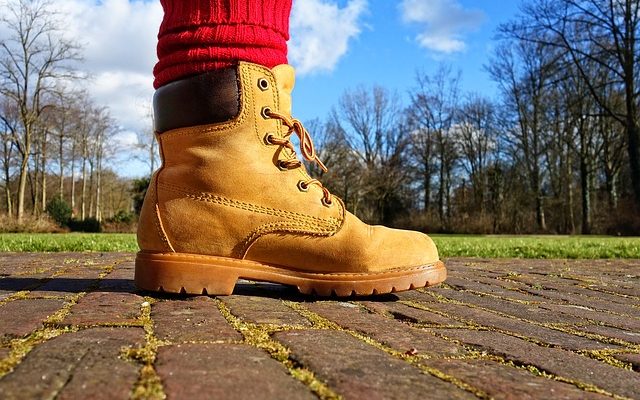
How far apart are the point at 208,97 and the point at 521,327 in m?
1.12

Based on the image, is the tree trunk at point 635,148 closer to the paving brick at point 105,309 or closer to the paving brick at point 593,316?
the paving brick at point 593,316

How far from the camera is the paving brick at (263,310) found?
133 cm

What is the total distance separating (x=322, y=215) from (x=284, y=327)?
0.56m

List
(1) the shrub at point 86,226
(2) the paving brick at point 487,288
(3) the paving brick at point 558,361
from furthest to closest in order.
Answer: (1) the shrub at point 86,226, (2) the paving brick at point 487,288, (3) the paving brick at point 558,361

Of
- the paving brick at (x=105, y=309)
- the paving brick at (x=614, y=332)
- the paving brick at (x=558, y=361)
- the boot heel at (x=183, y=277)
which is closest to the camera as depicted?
the paving brick at (x=558, y=361)

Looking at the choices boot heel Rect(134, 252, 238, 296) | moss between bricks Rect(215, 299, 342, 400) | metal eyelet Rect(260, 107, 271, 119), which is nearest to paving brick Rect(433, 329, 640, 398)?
moss between bricks Rect(215, 299, 342, 400)

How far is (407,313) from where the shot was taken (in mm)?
1575

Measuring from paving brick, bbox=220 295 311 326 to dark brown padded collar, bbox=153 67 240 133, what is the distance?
1.80 feet

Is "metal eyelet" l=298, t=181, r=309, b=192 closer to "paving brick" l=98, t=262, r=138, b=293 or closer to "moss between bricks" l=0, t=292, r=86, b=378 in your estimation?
"paving brick" l=98, t=262, r=138, b=293

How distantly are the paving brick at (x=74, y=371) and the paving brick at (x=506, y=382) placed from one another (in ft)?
1.72

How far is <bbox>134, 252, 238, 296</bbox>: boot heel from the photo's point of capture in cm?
160

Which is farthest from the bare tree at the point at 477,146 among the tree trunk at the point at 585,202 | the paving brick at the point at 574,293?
the paving brick at the point at 574,293

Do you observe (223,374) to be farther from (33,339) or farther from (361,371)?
(33,339)

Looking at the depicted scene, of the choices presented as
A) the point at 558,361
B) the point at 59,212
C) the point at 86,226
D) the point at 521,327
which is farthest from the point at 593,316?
the point at 59,212
